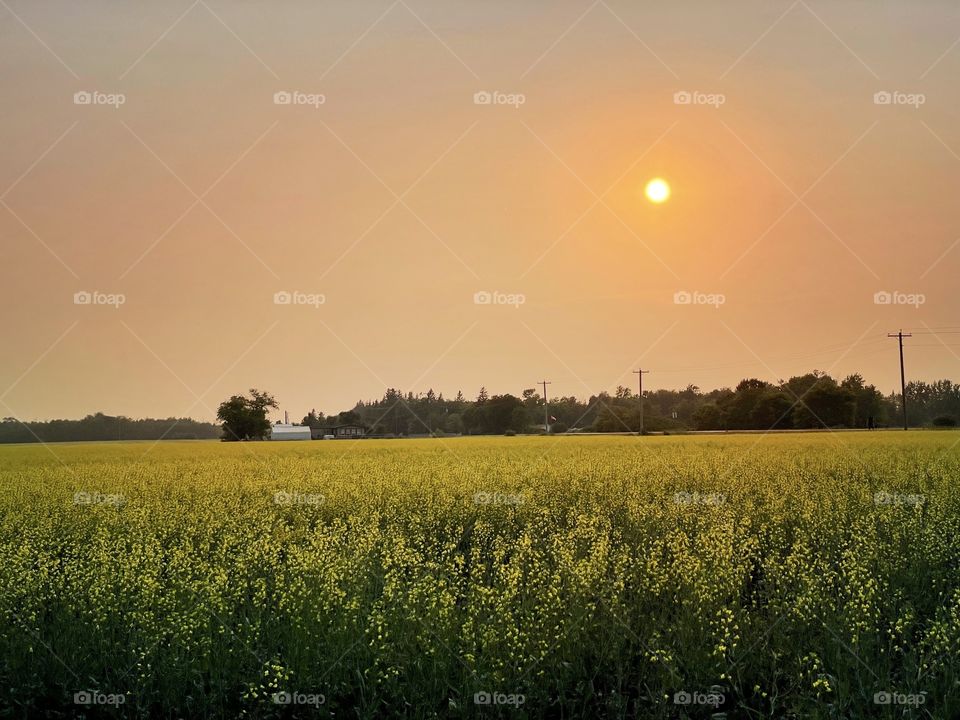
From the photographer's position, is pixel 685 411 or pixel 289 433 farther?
pixel 685 411

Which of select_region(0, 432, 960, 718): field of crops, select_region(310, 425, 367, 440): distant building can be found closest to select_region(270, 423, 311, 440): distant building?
select_region(310, 425, 367, 440): distant building

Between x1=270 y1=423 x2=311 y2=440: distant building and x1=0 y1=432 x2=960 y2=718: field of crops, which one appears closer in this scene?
x1=0 y1=432 x2=960 y2=718: field of crops

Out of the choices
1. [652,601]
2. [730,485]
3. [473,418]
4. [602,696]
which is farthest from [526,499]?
[473,418]

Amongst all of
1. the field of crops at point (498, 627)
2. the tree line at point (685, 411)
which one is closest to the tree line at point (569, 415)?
the tree line at point (685, 411)

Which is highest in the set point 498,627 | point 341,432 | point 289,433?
point 341,432

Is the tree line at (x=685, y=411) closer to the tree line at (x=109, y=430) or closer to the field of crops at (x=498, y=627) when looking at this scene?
the tree line at (x=109, y=430)

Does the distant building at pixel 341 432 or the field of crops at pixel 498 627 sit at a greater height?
the distant building at pixel 341 432

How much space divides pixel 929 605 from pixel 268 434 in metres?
92.9

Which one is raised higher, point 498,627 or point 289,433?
point 289,433

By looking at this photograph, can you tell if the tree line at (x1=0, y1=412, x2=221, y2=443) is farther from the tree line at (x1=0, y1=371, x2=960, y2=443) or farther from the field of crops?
the field of crops

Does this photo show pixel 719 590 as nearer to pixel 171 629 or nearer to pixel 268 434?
pixel 171 629

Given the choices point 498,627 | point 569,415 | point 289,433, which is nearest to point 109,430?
point 289,433

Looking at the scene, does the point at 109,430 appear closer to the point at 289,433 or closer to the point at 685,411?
the point at 289,433

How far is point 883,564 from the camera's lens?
1024 cm
